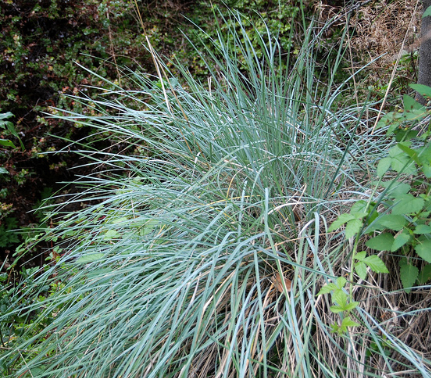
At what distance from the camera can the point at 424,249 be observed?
120 cm

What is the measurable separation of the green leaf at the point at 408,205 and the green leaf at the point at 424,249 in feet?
0.35

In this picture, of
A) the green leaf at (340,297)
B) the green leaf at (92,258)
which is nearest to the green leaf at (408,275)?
the green leaf at (340,297)

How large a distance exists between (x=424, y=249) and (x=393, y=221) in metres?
0.12

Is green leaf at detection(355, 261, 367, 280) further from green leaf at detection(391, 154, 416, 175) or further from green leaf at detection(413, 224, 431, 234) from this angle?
green leaf at detection(391, 154, 416, 175)

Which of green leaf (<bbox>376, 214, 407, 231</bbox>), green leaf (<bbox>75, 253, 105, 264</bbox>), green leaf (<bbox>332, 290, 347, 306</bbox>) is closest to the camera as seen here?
green leaf (<bbox>332, 290, 347, 306</bbox>)

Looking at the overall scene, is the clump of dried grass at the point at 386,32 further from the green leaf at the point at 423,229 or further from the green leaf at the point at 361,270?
the green leaf at the point at 361,270

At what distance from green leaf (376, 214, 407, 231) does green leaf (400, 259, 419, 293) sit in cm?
16

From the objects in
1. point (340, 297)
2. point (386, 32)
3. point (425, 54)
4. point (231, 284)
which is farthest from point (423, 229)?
point (386, 32)

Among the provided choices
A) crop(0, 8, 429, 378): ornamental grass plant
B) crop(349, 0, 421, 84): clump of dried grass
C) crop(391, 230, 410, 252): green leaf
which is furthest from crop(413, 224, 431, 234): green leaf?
crop(349, 0, 421, 84): clump of dried grass

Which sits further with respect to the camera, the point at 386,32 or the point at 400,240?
the point at 386,32

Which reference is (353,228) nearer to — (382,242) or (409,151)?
(382,242)

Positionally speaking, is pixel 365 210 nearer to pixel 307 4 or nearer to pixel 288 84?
pixel 288 84

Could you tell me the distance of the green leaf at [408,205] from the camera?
1.17m

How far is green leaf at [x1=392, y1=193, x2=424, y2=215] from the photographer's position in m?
1.17
